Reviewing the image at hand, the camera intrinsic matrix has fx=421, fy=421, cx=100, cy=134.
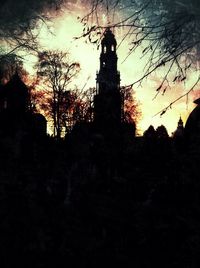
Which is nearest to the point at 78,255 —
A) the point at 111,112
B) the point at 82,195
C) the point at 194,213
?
the point at 194,213

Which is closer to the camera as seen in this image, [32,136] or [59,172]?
[59,172]

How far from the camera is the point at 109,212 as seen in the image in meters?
12.7

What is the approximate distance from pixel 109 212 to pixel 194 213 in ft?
8.48

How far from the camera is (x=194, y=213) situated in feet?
37.8

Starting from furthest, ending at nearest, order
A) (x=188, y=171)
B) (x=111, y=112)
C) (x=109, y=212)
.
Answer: (x=111, y=112) < (x=188, y=171) < (x=109, y=212)

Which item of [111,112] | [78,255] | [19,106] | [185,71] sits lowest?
[78,255]

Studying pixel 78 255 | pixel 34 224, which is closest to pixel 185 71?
pixel 78 255

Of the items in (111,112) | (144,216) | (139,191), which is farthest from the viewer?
(111,112)

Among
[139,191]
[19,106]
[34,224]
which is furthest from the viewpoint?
[19,106]

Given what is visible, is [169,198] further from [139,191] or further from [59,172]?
[59,172]

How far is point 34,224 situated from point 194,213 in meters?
4.34

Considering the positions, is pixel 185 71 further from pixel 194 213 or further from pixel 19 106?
pixel 19 106

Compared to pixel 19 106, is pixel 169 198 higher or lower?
lower

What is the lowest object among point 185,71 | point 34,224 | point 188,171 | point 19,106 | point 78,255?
point 78,255
